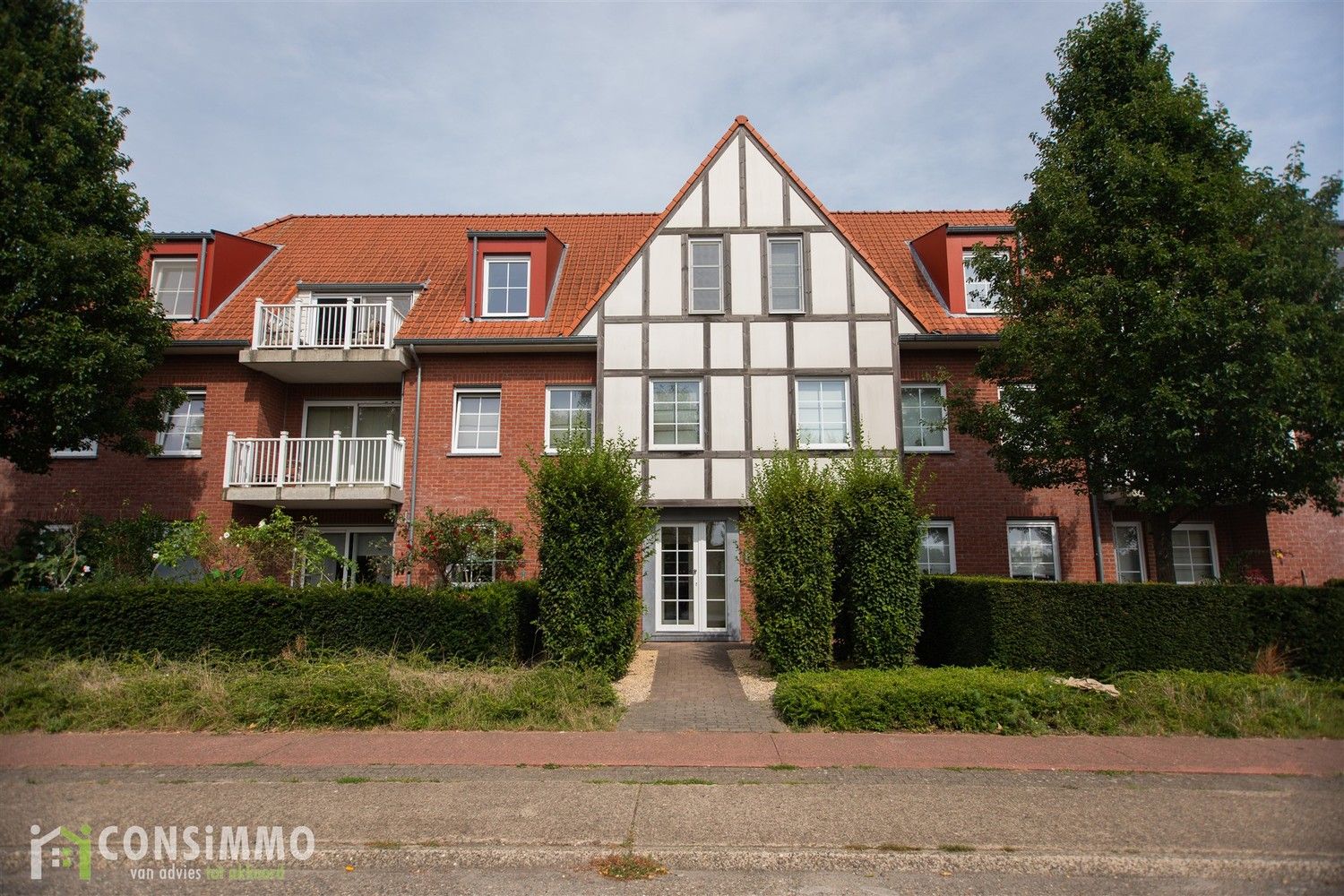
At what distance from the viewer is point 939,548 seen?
16.5 metres

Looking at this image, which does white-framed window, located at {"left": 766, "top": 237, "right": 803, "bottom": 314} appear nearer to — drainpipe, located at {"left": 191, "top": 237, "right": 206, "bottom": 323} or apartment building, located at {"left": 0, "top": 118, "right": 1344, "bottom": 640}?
apartment building, located at {"left": 0, "top": 118, "right": 1344, "bottom": 640}

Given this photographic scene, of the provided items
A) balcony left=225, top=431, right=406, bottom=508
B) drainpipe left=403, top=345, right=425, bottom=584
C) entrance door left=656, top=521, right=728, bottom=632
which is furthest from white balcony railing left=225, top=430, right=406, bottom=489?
entrance door left=656, top=521, right=728, bottom=632

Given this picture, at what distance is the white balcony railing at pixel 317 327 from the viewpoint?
1647 cm

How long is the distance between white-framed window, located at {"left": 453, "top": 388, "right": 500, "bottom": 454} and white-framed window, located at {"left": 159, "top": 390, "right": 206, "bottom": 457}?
5162 mm

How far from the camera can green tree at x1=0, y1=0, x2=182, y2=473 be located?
11852 mm

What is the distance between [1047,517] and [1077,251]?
20.0 ft

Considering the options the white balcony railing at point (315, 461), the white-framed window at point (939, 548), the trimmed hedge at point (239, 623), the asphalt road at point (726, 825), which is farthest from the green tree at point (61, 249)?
the white-framed window at point (939, 548)

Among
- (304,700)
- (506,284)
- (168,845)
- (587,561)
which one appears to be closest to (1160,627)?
(587,561)

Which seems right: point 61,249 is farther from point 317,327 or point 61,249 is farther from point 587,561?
point 587,561

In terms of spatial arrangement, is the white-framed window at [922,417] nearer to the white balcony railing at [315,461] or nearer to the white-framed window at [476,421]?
the white-framed window at [476,421]

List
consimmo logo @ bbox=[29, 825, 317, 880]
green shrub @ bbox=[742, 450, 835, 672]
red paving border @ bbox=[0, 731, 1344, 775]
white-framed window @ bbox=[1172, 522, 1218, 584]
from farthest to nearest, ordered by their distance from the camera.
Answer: white-framed window @ bbox=[1172, 522, 1218, 584] → green shrub @ bbox=[742, 450, 835, 672] → red paving border @ bbox=[0, 731, 1344, 775] → consimmo logo @ bbox=[29, 825, 317, 880]

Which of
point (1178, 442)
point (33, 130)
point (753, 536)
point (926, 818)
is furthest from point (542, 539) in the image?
point (33, 130)

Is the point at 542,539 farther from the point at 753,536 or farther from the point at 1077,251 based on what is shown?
the point at 1077,251

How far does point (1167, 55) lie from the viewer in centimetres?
1252
